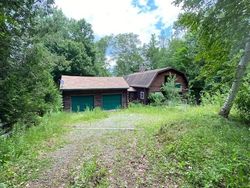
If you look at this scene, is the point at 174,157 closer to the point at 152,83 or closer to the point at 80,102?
the point at 80,102

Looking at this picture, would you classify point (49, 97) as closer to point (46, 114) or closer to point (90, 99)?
point (46, 114)

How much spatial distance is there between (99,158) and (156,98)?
16.9 metres

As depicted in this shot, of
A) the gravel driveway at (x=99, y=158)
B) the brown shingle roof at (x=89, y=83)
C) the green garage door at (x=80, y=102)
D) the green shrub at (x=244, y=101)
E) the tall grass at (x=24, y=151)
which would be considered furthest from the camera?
the green garage door at (x=80, y=102)

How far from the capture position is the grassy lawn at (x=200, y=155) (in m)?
4.10

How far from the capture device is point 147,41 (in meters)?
43.4

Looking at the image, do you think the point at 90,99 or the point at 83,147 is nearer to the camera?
the point at 83,147

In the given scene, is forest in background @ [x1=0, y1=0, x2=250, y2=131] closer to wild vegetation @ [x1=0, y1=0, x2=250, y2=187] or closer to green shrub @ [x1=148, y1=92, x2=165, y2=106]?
wild vegetation @ [x1=0, y1=0, x2=250, y2=187]

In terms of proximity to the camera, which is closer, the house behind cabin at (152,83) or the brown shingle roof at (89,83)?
the brown shingle roof at (89,83)

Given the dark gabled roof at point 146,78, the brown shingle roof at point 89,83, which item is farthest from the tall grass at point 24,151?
the dark gabled roof at point 146,78

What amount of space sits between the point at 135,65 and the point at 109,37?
7.83m

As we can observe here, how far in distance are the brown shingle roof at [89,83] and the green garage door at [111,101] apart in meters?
0.94

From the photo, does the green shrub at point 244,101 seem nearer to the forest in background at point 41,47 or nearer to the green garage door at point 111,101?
the forest in background at point 41,47

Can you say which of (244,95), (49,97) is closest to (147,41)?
(49,97)

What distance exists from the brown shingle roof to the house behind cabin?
290 cm
